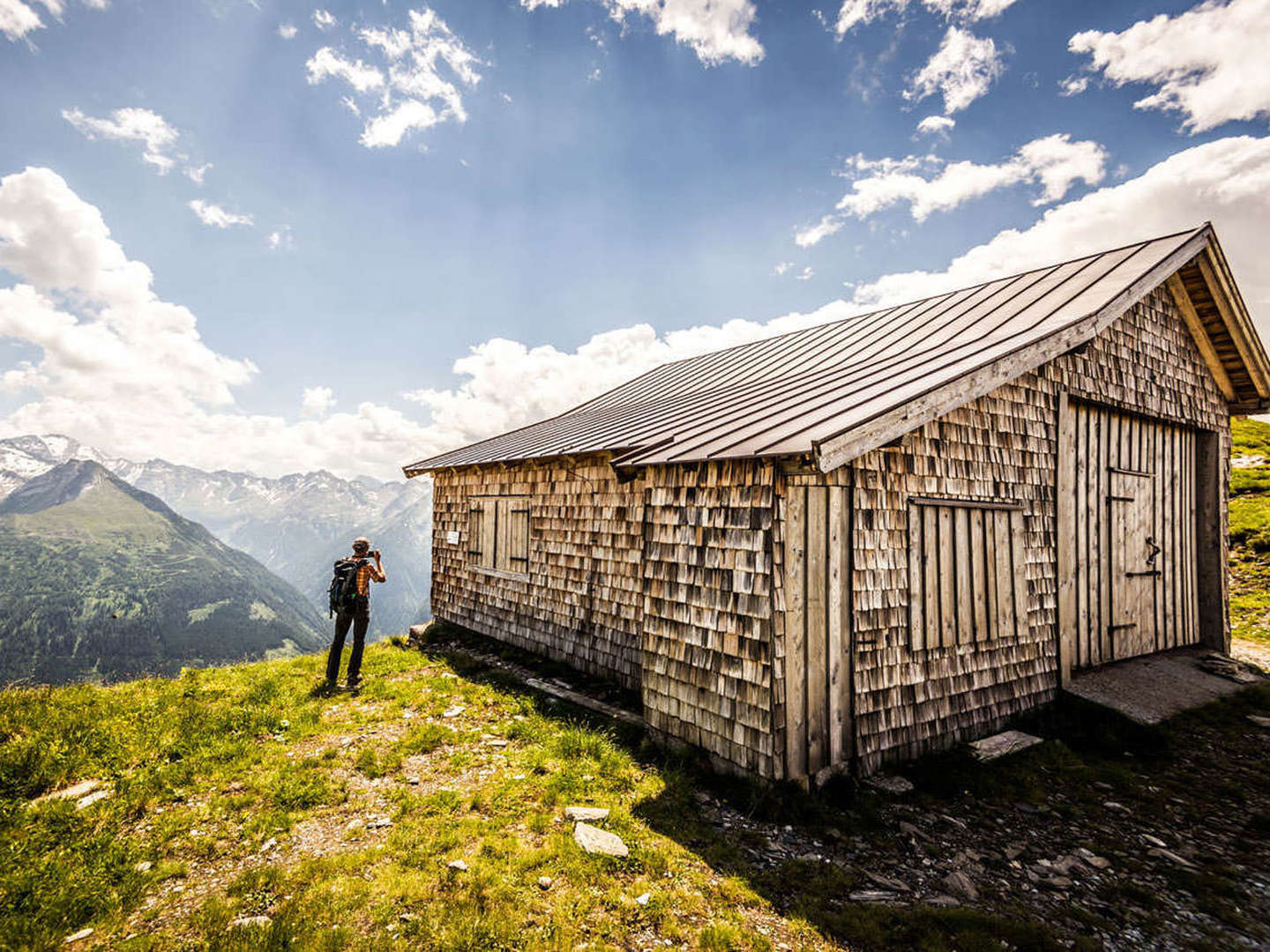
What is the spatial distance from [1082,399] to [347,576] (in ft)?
36.5

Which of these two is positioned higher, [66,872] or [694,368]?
[694,368]

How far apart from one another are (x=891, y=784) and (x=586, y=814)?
120 inches

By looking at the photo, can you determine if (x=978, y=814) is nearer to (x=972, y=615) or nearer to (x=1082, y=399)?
(x=972, y=615)

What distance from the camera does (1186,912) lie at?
421 centimetres

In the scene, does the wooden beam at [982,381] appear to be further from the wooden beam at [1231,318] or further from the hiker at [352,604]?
the hiker at [352,604]

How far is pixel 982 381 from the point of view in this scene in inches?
249

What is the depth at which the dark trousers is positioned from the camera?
886 cm

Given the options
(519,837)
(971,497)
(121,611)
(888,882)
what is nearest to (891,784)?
(888,882)

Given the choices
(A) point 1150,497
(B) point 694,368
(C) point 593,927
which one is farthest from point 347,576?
(A) point 1150,497

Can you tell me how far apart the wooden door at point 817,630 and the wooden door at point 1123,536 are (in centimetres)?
414

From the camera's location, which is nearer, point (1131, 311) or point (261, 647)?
point (1131, 311)

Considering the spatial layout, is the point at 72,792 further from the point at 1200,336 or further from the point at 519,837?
the point at 1200,336

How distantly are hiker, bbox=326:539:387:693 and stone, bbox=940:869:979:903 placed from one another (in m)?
7.80

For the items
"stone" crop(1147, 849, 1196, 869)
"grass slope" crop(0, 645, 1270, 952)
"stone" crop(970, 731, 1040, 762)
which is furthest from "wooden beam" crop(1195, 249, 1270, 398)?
"stone" crop(1147, 849, 1196, 869)
